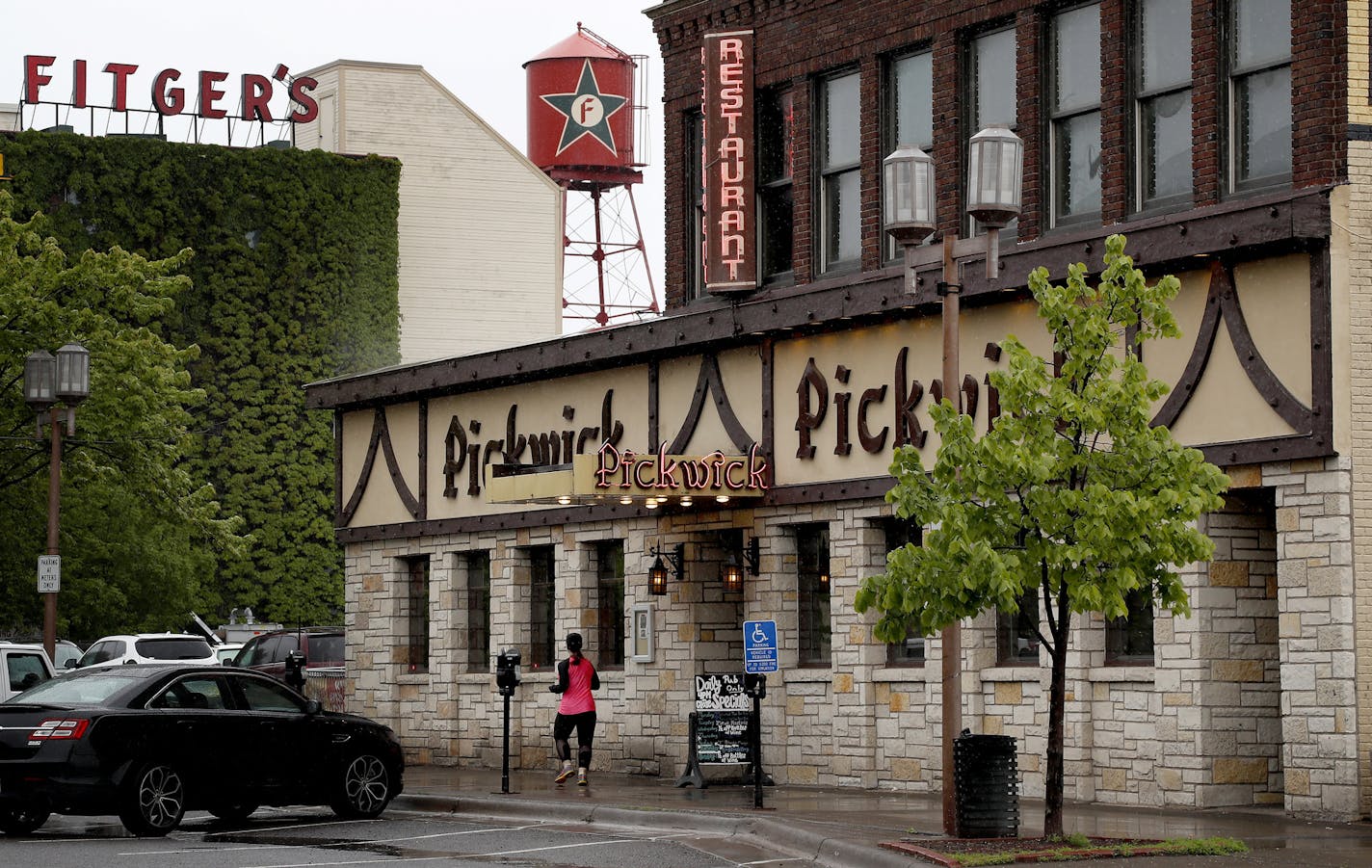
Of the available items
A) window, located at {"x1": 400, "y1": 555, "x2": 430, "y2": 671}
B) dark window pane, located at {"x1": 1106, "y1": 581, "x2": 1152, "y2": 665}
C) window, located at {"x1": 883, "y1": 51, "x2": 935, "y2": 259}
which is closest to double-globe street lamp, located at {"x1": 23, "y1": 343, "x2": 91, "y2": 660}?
window, located at {"x1": 400, "y1": 555, "x2": 430, "y2": 671}

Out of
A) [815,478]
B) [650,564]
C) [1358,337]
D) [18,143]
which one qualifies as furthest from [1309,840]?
[18,143]

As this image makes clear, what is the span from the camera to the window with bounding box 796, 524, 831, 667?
985 inches

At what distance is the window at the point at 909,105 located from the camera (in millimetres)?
24281

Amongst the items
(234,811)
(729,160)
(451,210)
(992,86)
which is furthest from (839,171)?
(451,210)

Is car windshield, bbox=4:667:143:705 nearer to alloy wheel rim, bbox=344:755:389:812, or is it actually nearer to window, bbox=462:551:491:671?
alloy wheel rim, bbox=344:755:389:812

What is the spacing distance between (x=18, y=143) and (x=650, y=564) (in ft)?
125

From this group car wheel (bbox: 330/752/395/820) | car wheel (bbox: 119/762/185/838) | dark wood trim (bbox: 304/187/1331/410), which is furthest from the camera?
car wheel (bbox: 330/752/395/820)

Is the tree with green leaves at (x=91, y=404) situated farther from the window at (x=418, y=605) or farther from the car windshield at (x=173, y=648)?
the window at (x=418, y=605)

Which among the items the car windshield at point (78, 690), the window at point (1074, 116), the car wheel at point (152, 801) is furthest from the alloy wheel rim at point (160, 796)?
the window at point (1074, 116)

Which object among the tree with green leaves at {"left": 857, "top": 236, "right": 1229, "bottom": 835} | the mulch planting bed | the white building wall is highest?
the white building wall

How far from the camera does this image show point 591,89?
70375 mm

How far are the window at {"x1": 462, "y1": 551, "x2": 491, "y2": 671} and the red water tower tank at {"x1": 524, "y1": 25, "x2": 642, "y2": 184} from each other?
40.6 meters

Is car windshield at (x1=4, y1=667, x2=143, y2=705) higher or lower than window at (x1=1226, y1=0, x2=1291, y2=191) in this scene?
lower

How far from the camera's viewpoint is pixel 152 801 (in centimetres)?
1936
